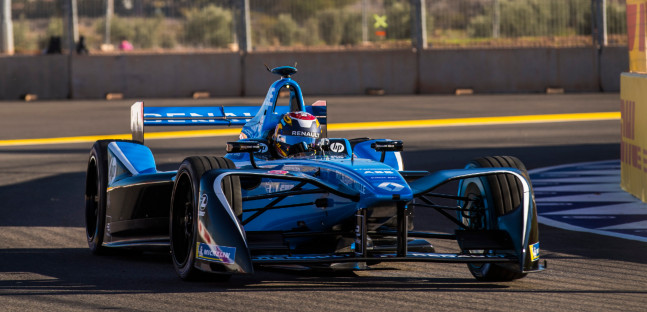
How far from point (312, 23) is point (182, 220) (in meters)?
22.6

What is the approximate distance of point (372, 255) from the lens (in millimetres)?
7664

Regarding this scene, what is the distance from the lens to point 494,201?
8203 mm

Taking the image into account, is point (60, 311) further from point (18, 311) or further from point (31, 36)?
point (31, 36)

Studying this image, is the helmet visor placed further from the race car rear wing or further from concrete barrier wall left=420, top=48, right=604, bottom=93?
concrete barrier wall left=420, top=48, right=604, bottom=93

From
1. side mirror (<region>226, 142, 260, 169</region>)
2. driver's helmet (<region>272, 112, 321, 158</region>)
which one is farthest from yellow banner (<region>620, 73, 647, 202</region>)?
side mirror (<region>226, 142, 260, 169</region>)

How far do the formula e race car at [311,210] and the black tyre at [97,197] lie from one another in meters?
0.14

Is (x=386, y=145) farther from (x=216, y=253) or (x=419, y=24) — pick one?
(x=419, y=24)

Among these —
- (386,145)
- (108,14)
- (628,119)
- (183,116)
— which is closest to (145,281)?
(386,145)

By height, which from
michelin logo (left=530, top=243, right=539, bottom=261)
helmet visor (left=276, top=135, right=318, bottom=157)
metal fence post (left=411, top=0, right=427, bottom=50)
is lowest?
michelin logo (left=530, top=243, right=539, bottom=261)

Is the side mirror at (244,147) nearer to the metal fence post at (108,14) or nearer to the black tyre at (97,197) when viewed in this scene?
the black tyre at (97,197)

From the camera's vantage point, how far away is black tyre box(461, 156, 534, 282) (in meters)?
8.14

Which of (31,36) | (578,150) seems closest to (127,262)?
(578,150)

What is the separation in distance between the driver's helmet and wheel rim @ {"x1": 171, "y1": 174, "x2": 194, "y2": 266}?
3.74ft

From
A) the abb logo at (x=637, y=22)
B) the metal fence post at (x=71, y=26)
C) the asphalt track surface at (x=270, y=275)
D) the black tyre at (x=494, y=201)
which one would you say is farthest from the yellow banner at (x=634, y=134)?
the metal fence post at (x=71, y=26)
